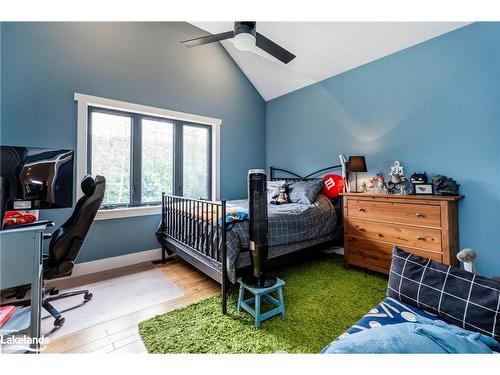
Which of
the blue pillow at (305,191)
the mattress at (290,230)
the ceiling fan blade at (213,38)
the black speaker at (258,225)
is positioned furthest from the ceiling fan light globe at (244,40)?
the blue pillow at (305,191)

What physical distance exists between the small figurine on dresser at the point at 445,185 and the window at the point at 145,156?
3.03m

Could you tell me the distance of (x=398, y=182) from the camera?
2463 millimetres

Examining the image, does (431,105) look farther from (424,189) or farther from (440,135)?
(424,189)

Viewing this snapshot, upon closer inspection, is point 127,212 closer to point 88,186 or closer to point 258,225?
point 88,186

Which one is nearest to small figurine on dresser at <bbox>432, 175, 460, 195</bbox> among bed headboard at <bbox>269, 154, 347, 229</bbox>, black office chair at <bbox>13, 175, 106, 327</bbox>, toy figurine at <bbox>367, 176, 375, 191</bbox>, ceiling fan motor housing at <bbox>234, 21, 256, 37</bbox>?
toy figurine at <bbox>367, 176, 375, 191</bbox>

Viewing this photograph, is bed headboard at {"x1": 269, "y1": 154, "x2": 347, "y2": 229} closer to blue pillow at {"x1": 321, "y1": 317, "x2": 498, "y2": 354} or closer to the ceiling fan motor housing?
the ceiling fan motor housing

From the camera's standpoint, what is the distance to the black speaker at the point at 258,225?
1721mm

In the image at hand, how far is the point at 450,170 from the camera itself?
7.43ft

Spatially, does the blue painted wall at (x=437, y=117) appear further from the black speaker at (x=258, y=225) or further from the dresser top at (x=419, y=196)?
the black speaker at (x=258, y=225)

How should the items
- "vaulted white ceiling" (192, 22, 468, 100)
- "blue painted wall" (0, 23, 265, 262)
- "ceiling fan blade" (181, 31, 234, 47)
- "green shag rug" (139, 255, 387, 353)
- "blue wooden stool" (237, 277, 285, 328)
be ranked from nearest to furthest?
"green shag rug" (139, 255, 387, 353), "blue wooden stool" (237, 277, 285, 328), "ceiling fan blade" (181, 31, 234, 47), "blue painted wall" (0, 23, 265, 262), "vaulted white ceiling" (192, 22, 468, 100)

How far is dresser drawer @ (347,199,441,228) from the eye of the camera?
203 centimetres

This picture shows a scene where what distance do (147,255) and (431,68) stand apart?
410cm

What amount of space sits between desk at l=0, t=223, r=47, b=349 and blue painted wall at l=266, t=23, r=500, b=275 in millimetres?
3278

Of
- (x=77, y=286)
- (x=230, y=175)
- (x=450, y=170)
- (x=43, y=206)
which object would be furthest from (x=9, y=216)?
(x=450, y=170)
